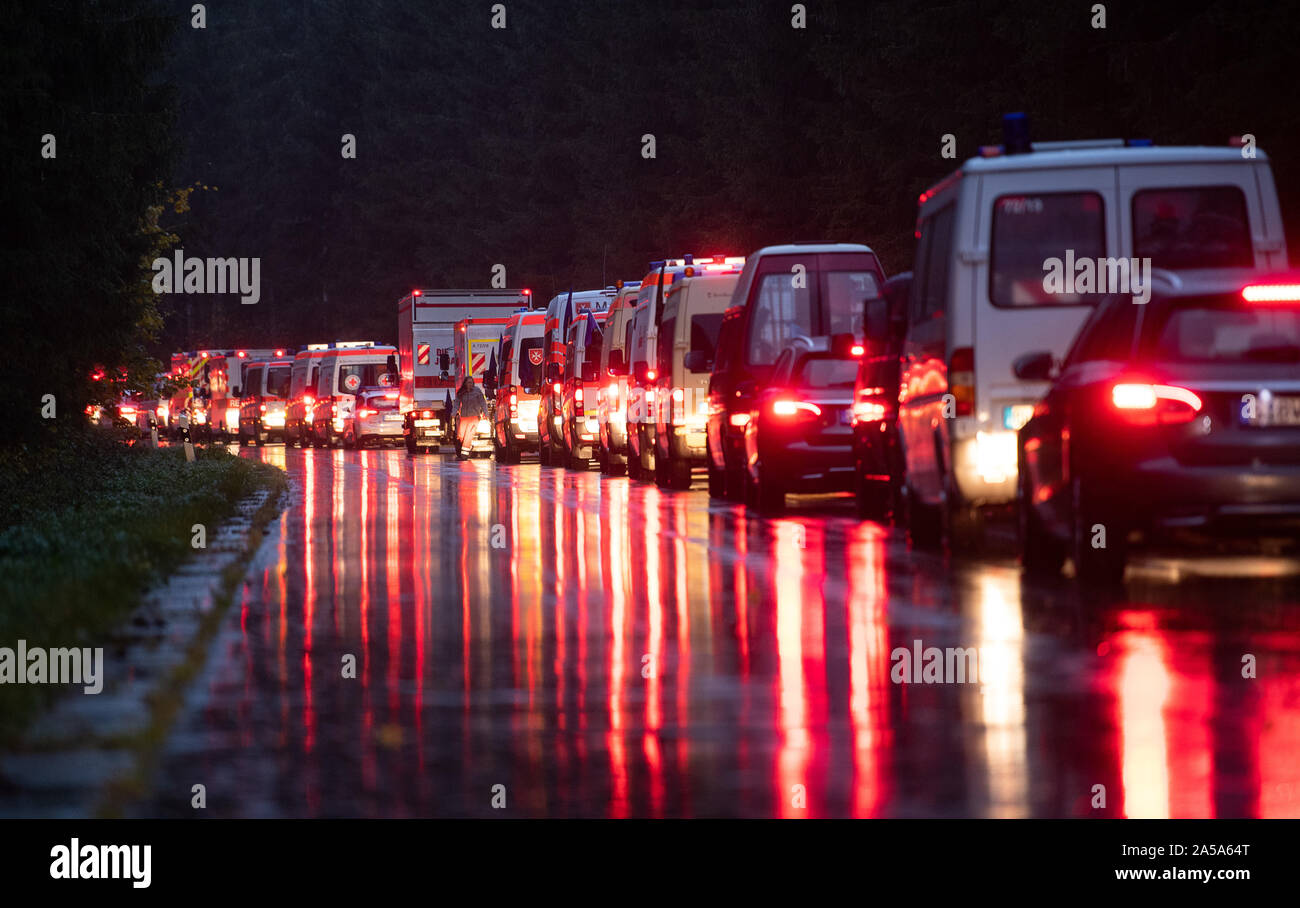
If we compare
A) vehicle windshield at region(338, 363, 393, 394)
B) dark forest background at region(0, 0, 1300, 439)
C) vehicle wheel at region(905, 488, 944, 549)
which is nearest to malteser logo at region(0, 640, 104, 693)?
vehicle wheel at region(905, 488, 944, 549)

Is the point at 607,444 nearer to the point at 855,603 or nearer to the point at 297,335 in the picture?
the point at 855,603

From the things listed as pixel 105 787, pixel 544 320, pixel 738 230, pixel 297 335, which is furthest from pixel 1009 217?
pixel 297 335

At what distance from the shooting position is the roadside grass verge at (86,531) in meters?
12.5

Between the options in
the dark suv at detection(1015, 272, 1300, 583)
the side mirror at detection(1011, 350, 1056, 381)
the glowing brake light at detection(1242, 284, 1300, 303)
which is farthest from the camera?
the side mirror at detection(1011, 350, 1056, 381)

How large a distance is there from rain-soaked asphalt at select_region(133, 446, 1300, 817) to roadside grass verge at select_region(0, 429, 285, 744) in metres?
0.72

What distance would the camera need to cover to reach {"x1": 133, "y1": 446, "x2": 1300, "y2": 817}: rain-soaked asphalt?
8094 millimetres

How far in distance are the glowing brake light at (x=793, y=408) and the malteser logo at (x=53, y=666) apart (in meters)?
12.4

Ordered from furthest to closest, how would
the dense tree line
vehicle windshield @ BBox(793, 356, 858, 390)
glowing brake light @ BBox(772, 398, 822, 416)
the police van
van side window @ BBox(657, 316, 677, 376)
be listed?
the dense tree line
van side window @ BBox(657, 316, 677, 376)
the police van
vehicle windshield @ BBox(793, 356, 858, 390)
glowing brake light @ BBox(772, 398, 822, 416)

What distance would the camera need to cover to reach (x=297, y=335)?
140 meters

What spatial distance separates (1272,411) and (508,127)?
93.8 meters

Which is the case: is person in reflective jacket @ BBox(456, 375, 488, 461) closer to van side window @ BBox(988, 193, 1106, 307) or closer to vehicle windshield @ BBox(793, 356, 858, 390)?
vehicle windshield @ BBox(793, 356, 858, 390)

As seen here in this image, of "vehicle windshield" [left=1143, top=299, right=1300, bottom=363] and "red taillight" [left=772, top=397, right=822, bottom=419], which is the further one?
"red taillight" [left=772, top=397, right=822, bottom=419]

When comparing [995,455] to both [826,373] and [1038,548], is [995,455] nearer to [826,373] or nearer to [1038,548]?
[1038,548]
